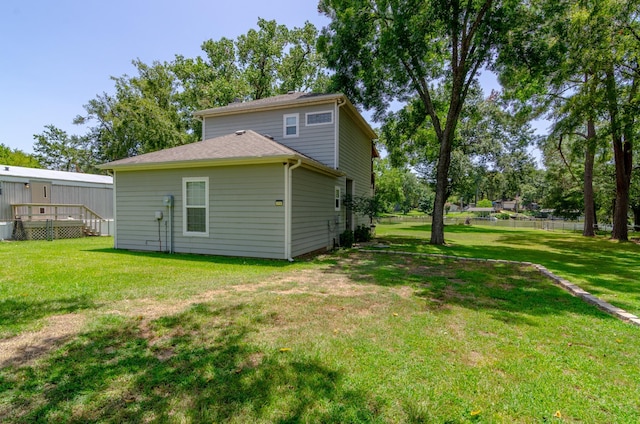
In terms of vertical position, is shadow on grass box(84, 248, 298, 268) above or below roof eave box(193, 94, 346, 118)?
below

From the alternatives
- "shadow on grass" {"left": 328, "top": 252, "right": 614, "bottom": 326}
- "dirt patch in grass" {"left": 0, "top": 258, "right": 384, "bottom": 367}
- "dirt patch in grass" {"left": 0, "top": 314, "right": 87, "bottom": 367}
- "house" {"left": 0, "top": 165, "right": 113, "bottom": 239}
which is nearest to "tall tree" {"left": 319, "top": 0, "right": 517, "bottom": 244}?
"shadow on grass" {"left": 328, "top": 252, "right": 614, "bottom": 326}

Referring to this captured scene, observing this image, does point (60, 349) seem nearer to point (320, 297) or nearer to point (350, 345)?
point (350, 345)

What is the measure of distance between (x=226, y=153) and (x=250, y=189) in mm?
1197

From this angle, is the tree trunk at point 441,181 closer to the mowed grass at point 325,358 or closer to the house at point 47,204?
the mowed grass at point 325,358

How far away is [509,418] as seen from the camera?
6.87ft

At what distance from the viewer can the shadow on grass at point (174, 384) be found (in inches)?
81.0

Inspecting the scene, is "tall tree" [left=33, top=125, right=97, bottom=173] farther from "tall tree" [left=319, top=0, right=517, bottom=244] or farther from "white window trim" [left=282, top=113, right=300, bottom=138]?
"tall tree" [left=319, top=0, right=517, bottom=244]

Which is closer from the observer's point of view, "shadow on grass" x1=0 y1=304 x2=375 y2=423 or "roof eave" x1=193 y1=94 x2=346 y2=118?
"shadow on grass" x1=0 y1=304 x2=375 y2=423

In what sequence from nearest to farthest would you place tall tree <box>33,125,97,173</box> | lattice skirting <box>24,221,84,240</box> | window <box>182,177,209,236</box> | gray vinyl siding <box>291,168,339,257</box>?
gray vinyl siding <box>291,168,339,257</box> → window <box>182,177,209,236</box> → lattice skirting <box>24,221,84,240</box> → tall tree <box>33,125,97,173</box>

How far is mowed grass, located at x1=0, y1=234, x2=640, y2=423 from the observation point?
7.03 ft

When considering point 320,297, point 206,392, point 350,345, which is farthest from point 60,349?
point 320,297

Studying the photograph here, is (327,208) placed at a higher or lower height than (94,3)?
lower

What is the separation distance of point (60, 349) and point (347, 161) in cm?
1016

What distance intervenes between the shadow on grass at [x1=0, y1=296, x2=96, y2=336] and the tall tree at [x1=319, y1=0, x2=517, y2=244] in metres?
11.9
